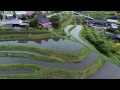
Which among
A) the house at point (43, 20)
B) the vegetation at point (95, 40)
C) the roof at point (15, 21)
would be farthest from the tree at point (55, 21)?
the roof at point (15, 21)

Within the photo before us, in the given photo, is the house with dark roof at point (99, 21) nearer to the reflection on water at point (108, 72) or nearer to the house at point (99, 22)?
the house at point (99, 22)

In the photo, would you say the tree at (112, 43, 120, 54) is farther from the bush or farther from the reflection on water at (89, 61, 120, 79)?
the bush

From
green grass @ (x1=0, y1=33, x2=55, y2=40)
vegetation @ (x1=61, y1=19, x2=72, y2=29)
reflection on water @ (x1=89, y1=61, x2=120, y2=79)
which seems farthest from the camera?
vegetation @ (x1=61, y1=19, x2=72, y2=29)

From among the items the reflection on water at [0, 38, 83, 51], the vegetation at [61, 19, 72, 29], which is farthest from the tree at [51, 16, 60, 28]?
the reflection on water at [0, 38, 83, 51]

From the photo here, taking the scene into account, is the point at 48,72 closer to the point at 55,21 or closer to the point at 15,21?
the point at 55,21
